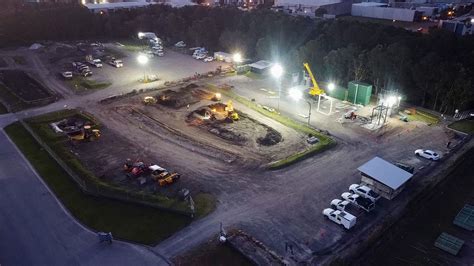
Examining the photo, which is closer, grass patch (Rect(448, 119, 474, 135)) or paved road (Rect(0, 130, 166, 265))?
paved road (Rect(0, 130, 166, 265))

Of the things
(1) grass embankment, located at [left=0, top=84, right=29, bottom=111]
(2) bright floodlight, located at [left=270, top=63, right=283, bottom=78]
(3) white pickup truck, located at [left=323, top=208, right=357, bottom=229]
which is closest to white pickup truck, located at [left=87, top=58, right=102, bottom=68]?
(1) grass embankment, located at [left=0, top=84, right=29, bottom=111]

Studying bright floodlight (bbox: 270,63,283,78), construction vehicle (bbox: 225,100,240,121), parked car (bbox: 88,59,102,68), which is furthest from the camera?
parked car (bbox: 88,59,102,68)

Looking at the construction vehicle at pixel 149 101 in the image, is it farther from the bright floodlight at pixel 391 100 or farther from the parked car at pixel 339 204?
the bright floodlight at pixel 391 100

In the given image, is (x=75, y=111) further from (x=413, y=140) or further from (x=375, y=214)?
(x=413, y=140)

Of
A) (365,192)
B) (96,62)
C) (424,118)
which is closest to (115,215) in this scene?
(365,192)

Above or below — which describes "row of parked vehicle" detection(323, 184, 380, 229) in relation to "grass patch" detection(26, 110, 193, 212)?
above

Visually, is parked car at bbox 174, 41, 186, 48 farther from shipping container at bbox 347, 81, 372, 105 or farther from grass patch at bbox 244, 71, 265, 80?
shipping container at bbox 347, 81, 372, 105

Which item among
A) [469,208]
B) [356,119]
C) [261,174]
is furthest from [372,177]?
[356,119]
